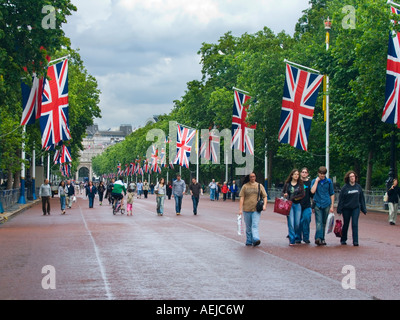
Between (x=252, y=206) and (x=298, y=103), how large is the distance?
765 inches

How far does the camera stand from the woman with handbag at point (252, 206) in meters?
16.9

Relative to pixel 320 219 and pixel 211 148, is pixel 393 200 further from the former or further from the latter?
pixel 211 148

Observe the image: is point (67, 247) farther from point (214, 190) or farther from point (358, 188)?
point (214, 190)

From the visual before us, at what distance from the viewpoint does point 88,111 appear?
7262cm

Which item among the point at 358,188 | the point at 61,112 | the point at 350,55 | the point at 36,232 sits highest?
the point at 350,55

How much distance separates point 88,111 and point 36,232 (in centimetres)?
5136

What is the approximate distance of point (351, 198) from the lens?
17.4 meters

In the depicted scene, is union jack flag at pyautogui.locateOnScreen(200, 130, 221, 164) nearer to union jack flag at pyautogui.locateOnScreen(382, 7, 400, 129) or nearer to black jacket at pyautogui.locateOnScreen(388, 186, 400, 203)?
union jack flag at pyautogui.locateOnScreen(382, 7, 400, 129)

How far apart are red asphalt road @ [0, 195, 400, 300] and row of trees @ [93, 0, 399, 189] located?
15661 mm

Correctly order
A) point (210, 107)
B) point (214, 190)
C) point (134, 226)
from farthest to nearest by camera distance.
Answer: point (210, 107), point (214, 190), point (134, 226)

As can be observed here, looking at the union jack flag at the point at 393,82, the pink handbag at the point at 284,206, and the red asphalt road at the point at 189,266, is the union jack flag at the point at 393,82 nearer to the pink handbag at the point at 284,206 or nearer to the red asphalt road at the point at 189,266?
the red asphalt road at the point at 189,266

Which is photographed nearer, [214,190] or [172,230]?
[172,230]

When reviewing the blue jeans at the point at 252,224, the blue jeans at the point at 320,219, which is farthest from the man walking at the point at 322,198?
the blue jeans at the point at 252,224
